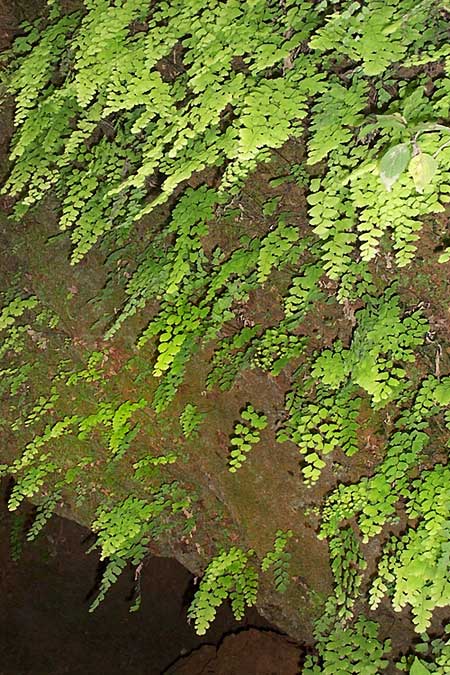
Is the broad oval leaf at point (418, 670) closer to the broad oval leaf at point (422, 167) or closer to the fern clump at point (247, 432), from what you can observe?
the fern clump at point (247, 432)

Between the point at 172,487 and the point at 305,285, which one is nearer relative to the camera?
the point at 305,285

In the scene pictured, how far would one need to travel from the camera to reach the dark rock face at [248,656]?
3.76 meters

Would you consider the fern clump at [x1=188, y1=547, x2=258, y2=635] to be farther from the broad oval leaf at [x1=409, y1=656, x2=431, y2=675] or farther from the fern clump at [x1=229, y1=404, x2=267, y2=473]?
the broad oval leaf at [x1=409, y1=656, x2=431, y2=675]

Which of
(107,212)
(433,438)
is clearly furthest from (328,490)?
(107,212)

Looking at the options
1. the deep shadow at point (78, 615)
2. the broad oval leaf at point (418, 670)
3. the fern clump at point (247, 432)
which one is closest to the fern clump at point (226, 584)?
the fern clump at point (247, 432)

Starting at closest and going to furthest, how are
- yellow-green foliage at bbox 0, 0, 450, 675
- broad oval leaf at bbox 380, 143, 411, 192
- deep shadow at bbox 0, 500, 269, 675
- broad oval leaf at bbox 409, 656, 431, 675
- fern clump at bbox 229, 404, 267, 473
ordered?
broad oval leaf at bbox 380, 143, 411, 192 < yellow-green foliage at bbox 0, 0, 450, 675 < broad oval leaf at bbox 409, 656, 431, 675 < fern clump at bbox 229, 404, 267, 473 < deep shadow at bbox 0, 500, 269, 675

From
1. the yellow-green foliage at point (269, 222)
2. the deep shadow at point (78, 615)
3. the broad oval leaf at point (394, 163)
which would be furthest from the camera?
the deep shadow at point (78, 615)

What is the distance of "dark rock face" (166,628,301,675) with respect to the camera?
376cm

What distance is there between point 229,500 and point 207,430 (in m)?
0.39

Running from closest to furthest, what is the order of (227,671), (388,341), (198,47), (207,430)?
(198,47) → (388,341) → (207,430) → (227,671)

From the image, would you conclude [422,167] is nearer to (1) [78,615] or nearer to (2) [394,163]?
(2) [394,163]

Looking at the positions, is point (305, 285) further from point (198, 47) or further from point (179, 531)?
point (179, 531)

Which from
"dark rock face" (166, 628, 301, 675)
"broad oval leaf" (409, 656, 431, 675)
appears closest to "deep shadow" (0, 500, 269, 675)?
"dark rock face" (166, 628, 301, 675)

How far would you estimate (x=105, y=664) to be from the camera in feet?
15.6
